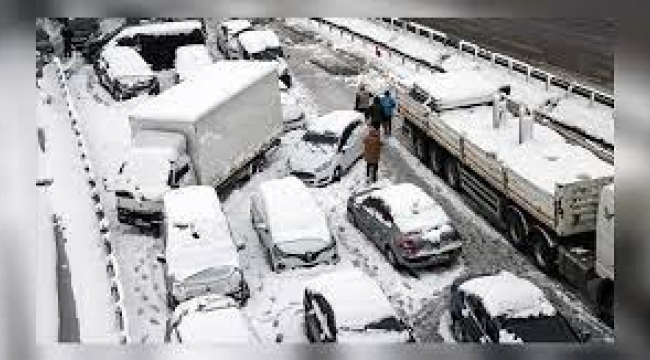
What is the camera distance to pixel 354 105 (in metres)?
22.8

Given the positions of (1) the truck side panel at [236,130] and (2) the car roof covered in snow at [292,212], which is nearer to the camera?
(2) the car roof covered in snow at [292,212]

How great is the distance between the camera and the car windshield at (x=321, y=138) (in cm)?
1861

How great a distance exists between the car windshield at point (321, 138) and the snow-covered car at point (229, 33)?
351 inches

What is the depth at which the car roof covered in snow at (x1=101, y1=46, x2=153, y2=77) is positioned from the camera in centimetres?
2531

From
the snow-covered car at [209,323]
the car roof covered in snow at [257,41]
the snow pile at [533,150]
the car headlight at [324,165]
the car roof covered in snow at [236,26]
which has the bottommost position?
the snow-covered car at [209,323]

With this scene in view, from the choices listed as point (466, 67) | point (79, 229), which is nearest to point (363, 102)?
point (466, 67)

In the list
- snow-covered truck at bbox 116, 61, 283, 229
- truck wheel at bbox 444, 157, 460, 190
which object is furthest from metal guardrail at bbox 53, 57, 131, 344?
truck wheel at bbox 444, 157, 460, 190

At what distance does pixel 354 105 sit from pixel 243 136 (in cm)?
507

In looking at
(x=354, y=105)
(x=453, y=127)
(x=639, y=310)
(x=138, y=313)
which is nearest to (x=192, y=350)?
(x=639, y=310)

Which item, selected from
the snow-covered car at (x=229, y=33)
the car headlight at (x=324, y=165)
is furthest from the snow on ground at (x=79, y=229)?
the snow-covered car at (x=229, y=33)

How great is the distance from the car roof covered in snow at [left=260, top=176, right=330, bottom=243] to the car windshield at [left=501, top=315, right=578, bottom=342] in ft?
13.4

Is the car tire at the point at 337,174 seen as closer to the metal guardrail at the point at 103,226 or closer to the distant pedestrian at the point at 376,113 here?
the distant pedestrian at the point at 376,113

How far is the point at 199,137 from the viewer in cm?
1709

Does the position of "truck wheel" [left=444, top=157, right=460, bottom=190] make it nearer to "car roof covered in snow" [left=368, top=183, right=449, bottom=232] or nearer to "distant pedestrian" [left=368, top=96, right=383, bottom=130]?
"car roof covered in snow" [left=368, top=183, right=449, bottom=232]
